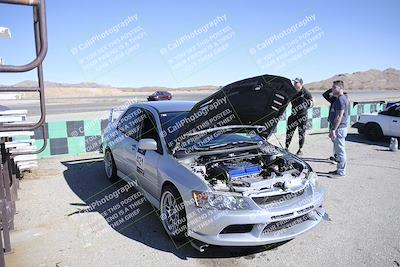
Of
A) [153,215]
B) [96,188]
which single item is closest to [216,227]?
[153,215]

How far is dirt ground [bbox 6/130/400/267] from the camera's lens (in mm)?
3656

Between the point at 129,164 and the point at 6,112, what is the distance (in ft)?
6.62

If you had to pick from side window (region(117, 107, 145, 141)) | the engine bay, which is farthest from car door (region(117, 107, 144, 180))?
the engine bay

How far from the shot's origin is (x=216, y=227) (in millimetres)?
3455

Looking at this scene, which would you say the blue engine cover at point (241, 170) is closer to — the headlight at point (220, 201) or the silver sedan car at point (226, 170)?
the silver sedan car at point (226, 170)

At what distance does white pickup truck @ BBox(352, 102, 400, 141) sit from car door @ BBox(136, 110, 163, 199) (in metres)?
7.77

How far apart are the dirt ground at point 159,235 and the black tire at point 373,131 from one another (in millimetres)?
4214

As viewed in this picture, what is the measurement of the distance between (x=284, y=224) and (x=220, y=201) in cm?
75

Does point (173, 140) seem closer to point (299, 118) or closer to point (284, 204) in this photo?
point (284, 204)

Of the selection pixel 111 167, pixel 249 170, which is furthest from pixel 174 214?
pixel 111 167

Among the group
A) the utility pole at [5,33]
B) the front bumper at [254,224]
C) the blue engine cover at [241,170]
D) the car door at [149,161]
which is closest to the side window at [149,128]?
the car door at [149,161]

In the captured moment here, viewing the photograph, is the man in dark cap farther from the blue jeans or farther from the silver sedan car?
the silver sedan car

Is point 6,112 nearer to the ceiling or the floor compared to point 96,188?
nearer to the ceiling

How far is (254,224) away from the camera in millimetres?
3467
